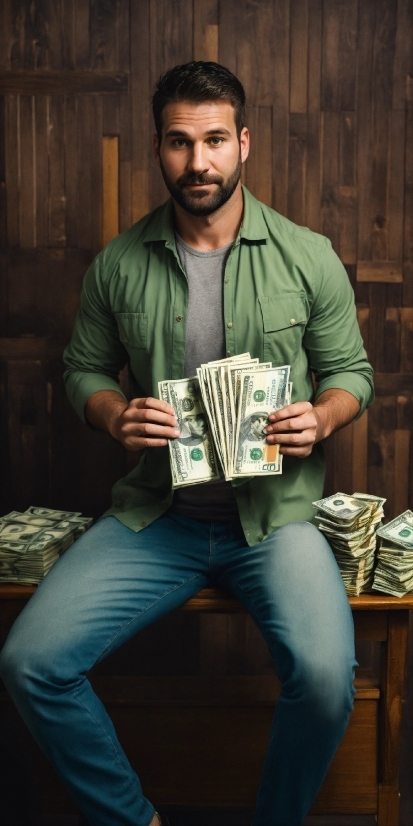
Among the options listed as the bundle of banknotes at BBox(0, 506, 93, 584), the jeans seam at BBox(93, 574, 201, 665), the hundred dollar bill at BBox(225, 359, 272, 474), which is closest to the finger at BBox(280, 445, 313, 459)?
the hundred dollar bill at BBox(225, 359, 272, 474)

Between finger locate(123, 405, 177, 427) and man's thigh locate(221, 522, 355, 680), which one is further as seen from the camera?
finger locate(123, 405, 177, 427)

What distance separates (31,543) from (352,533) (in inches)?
38.9

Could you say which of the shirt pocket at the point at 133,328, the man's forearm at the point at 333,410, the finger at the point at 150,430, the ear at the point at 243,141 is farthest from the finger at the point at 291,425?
the ear at the point at 243,141

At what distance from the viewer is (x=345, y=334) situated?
265 cm

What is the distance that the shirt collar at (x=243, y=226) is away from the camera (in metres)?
2.59

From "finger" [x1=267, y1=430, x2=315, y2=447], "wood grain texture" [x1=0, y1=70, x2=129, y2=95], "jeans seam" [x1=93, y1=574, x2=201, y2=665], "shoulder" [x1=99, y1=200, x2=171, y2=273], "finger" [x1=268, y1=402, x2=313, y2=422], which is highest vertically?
"wood grain texture" [x1=0, y1=70, x2=129, y2=95]

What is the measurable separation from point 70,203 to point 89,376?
85cm

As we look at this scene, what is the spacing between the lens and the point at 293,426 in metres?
2.28

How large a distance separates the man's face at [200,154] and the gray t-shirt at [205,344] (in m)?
0.21

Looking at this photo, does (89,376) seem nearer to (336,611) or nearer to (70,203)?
(70,203)

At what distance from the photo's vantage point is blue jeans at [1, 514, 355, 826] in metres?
2.07

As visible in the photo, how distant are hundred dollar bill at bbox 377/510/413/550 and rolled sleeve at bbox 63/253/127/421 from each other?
3.17 ft

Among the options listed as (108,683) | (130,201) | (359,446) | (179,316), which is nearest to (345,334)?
(179,316)

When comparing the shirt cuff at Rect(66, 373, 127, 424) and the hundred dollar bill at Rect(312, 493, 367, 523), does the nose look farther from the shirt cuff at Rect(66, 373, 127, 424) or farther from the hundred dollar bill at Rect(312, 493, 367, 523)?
the hundred dollar bill at Rect(312, 493, 367, 523)
